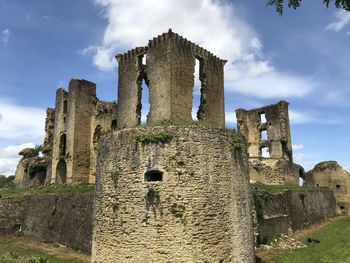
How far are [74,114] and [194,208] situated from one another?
1026 inches

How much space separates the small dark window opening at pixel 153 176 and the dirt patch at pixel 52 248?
7.65 m

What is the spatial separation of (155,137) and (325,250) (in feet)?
39.0

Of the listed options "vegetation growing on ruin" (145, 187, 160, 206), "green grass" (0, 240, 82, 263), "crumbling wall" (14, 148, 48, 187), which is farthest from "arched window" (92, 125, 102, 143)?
"vegetation growing on ruin" (145, 187, 160, 206)

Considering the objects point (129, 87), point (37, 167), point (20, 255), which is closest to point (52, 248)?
point (20, 255)

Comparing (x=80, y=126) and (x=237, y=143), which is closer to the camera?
(x=237, y=143)

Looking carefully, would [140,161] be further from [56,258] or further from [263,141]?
[263,141]

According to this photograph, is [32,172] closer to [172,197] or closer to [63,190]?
[63,190]

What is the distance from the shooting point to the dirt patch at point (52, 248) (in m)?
16.9

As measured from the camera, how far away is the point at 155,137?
10570 millimetres

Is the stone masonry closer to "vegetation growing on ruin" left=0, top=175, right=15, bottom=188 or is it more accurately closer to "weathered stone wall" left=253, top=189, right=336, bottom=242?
"weathered stone wall" left=253, top=189, right=336, bottom=242

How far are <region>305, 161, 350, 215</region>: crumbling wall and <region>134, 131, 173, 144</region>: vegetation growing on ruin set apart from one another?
89.5 ft

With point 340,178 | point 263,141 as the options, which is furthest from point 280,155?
point 340,178

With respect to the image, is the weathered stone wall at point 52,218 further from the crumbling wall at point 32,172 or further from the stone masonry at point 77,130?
the crumbling wall at point 32,172

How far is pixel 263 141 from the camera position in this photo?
37.4 meters
